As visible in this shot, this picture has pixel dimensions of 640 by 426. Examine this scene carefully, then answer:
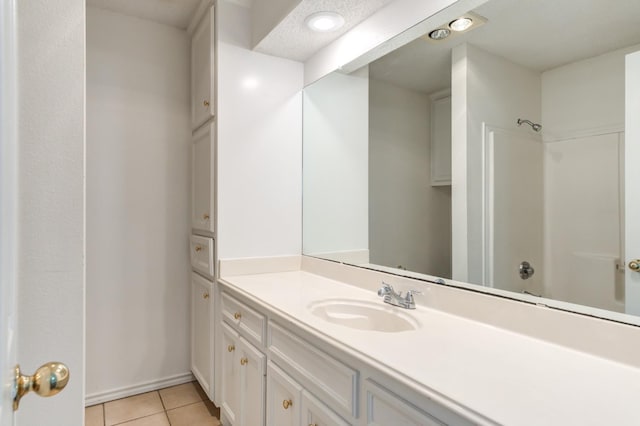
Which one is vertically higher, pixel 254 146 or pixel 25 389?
pixel 254 146

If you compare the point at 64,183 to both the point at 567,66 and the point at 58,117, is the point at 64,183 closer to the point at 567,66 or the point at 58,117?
the point at 58,117

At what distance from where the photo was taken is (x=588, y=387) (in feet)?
2.52

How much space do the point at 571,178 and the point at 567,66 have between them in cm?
35

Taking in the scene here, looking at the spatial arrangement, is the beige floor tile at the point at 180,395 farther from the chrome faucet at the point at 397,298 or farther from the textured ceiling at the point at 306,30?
the textured ceiling at the point at 306,30

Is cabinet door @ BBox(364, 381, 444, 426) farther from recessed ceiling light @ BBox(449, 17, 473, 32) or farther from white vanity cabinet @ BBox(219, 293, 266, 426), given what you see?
recessed ceiling light @ BBox(449, 17, 473, 32)

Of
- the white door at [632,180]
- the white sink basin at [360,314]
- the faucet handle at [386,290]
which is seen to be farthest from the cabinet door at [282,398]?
the white door at [632,180]

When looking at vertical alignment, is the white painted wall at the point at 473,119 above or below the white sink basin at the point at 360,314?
above

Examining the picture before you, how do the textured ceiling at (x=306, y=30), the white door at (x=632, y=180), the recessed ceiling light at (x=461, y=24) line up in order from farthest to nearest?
the textured ceiling at (x=306, y=30)
the recessed ceiling light at (x=461, y=24)
the white door at (x=632, y=180)

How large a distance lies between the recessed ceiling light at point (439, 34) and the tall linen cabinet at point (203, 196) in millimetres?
1178

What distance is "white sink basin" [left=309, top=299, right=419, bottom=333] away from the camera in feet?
4.47

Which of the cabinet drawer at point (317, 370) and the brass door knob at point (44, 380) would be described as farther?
the cabinet drawer at point (317, 370)

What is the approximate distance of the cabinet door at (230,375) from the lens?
5.54 ft

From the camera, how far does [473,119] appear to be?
1.37m

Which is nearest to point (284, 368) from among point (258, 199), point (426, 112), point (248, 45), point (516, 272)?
point (516, 272)
